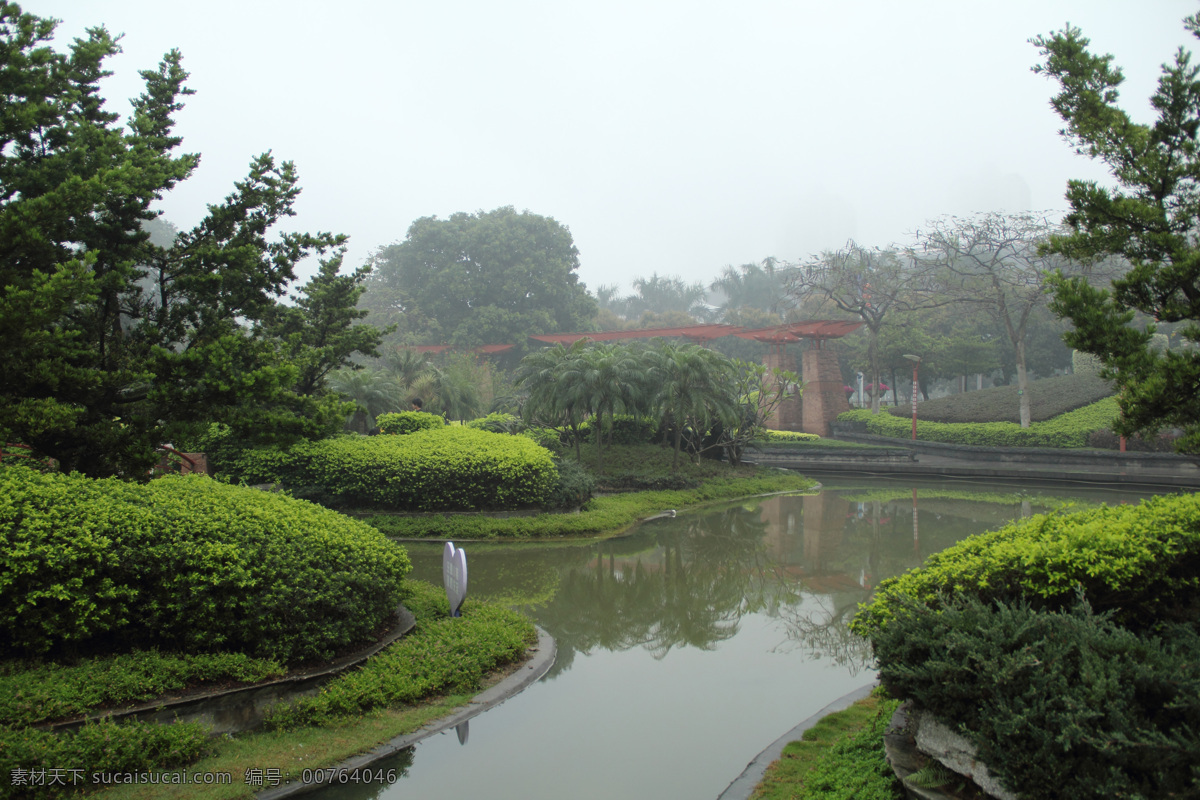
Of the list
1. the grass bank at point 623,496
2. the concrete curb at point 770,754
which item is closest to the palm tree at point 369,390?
the grass bank at point 623,496

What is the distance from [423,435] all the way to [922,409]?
2416 cm

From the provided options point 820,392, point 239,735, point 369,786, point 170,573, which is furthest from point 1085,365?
point 170,573

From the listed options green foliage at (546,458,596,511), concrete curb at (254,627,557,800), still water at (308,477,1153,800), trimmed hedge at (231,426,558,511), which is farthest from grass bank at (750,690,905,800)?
green foliage at (546,458,596,511)

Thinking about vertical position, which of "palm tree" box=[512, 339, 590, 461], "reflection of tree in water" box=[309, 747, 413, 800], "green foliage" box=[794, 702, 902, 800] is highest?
"palm tree" box=[512, 339, 590, 461]

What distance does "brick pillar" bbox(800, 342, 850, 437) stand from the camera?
31672mm

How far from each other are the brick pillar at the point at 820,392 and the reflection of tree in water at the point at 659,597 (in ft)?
67.6

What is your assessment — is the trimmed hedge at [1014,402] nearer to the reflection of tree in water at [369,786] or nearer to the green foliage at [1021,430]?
the green foliage at [1021,430]

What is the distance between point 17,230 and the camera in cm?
476

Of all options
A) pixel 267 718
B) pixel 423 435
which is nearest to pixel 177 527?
pixel 267 718

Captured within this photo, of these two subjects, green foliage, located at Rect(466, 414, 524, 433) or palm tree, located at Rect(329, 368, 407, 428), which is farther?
green foliage, located at Rect(466, 414, 524, 433)

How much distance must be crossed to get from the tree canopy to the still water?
9.42 ft

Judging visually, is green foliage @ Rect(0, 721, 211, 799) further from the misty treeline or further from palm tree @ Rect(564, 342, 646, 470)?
the misty treeline

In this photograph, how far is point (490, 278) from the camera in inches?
1702

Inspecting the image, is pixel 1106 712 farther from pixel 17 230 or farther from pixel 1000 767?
pixel 17 230
